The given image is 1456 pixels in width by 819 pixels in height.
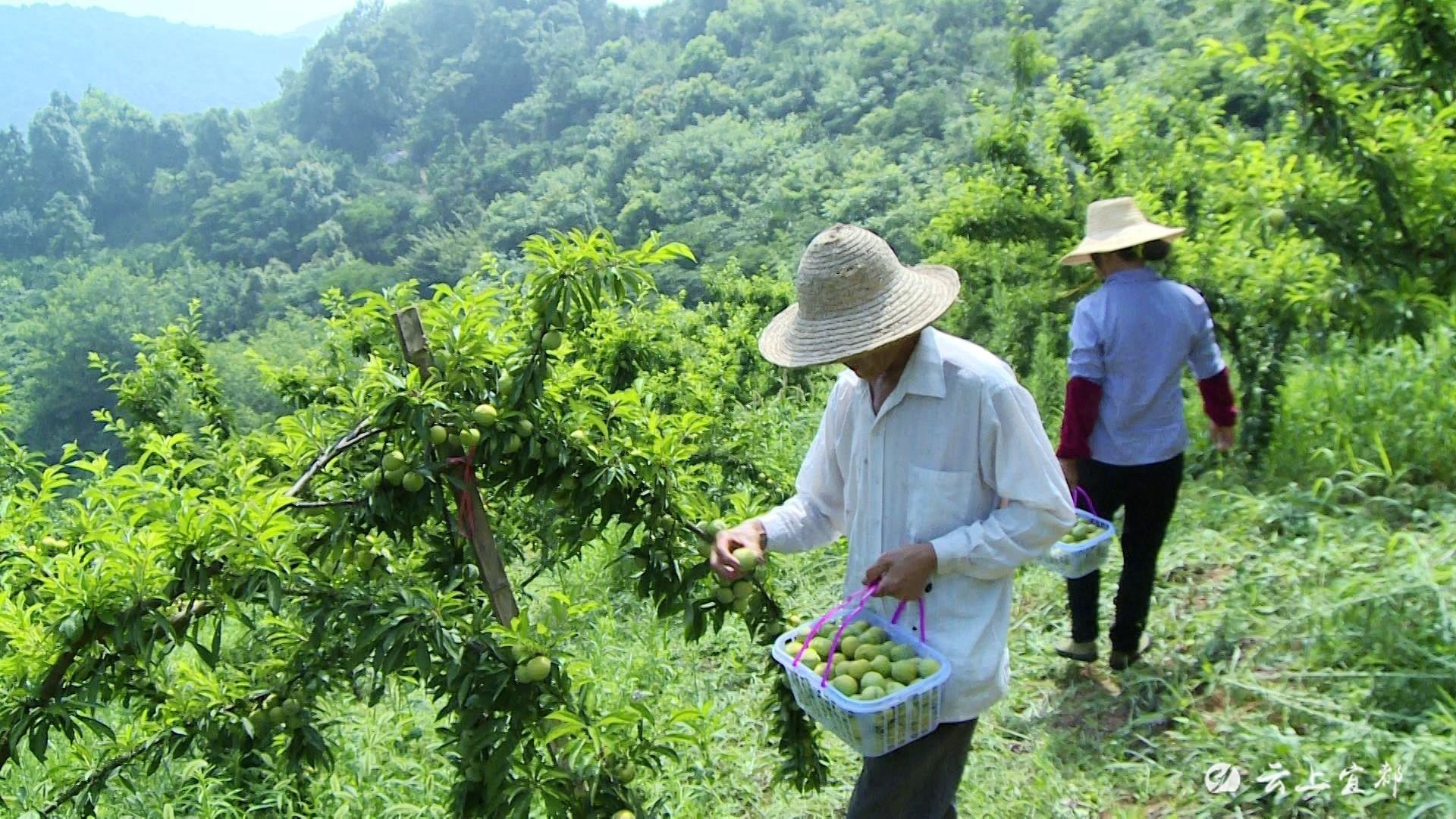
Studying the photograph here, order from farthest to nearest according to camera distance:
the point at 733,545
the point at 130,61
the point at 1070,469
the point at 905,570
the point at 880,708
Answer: the point at 130,61 < the point at 1070,469 < the point at 733,545 < the point at 905,570 < the point at 880,708

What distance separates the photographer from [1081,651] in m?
3.15

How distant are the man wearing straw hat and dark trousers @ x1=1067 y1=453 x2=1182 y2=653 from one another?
1.33 metres

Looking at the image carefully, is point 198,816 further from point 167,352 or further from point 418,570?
point 167,352

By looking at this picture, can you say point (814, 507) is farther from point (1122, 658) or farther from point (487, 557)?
point (1122, 658)

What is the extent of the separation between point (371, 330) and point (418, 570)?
61 centimetres

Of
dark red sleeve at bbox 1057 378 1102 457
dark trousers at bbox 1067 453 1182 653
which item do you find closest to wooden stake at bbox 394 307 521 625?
dark red sleeve at bbox 1057 378 1102 457

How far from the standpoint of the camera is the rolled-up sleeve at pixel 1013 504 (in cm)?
161

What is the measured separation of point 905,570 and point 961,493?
196mm

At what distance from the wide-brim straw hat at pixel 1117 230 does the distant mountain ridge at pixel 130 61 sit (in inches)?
4205

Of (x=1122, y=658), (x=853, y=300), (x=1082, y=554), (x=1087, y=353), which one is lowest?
(x=1122, y=658)

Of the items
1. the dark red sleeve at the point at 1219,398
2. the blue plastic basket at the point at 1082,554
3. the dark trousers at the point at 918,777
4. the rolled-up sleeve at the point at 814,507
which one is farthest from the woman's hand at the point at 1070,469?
the dark trousers at the point at 918,777

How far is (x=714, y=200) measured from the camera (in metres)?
42.0

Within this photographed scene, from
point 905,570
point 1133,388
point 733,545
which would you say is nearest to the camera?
point 905,570

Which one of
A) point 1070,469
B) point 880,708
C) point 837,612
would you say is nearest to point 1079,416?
point 1070,469
